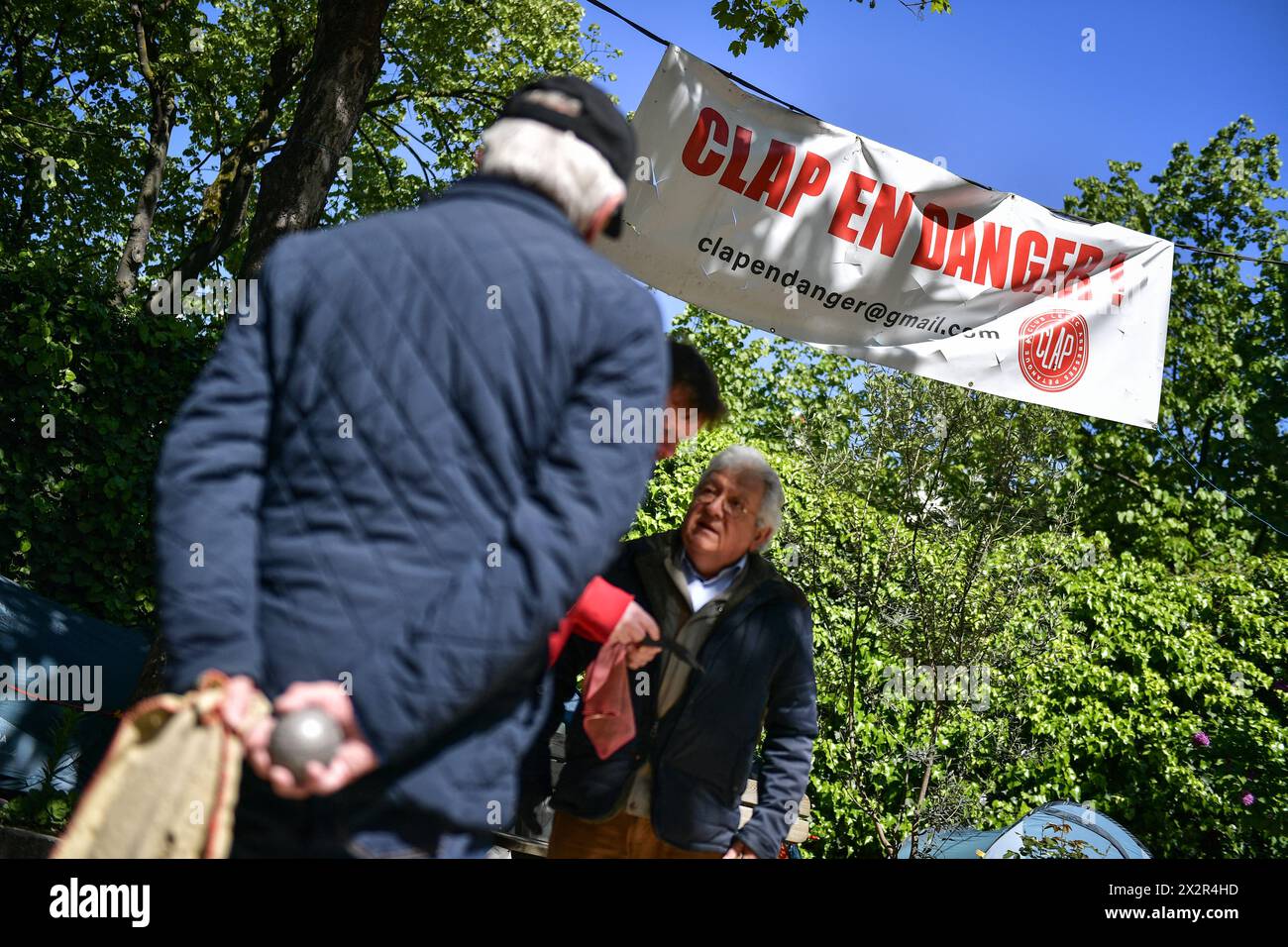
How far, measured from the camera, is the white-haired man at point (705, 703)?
267 cm

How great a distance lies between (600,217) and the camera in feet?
5.36

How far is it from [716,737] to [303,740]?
1.63 meters

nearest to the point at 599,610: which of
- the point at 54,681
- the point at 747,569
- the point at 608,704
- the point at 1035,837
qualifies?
the point at 608,704

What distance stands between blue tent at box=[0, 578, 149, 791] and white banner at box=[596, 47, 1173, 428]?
153 inches

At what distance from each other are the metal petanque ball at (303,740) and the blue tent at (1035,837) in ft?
17.1

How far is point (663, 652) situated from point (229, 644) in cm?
161

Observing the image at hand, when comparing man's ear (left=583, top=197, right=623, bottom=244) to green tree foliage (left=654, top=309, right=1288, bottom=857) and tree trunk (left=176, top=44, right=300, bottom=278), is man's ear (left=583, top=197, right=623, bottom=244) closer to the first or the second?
green tree foliage (left=654, top=309, right=1288, bottom=857)

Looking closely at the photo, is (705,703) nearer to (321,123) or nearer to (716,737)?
(716,737)

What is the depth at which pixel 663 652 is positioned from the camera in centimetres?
277

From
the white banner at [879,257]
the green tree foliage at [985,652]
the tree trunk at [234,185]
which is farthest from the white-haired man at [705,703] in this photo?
the tree trunk at [234,185]

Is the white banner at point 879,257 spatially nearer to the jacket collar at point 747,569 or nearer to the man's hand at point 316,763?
the jacket collar at point 747,569

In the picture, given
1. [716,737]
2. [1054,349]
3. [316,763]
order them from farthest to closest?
1. [1054,349]
2. [716,737]
3. [316,763]

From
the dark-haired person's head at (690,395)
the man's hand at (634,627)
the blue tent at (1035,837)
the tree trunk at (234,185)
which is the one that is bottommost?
the blue tent at (1035,837)

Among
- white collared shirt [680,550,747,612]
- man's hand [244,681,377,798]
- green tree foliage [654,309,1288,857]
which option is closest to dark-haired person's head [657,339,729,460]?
white collared shirt [680,550,747,612]
